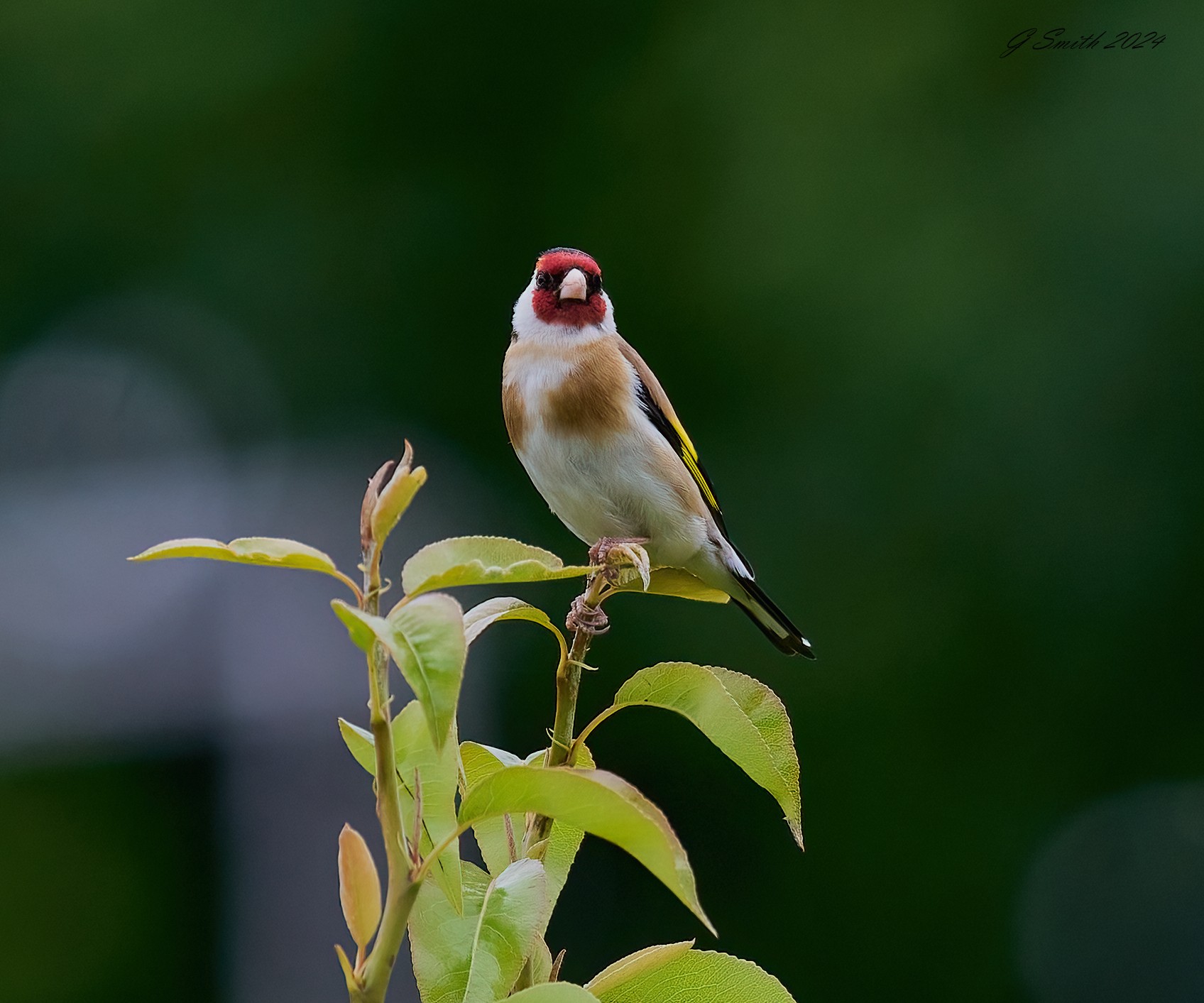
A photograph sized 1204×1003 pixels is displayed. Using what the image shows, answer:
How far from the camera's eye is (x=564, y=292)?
5.91 feet

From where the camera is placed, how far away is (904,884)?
5.15 metres

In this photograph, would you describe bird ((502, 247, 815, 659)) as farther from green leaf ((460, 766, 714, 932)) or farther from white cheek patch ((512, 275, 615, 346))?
green leaf ((460, 766, 714, 932))

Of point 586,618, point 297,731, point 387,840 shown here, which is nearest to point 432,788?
point 387,840

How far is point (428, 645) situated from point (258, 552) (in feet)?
0.38

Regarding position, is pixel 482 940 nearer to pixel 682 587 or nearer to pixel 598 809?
pixel 598 809

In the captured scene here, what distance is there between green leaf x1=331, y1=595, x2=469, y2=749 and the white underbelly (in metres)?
1.12

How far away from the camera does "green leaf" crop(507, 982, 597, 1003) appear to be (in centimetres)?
71

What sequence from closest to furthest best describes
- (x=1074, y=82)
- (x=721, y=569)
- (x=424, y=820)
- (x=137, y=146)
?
1. (x=424, y=820)
2. (x=721, y=569)
3. (x=1074, y=82)
4. (x=137, y=146)

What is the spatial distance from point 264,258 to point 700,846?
371 cm

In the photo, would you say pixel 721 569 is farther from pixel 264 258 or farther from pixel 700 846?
pixel 264 258

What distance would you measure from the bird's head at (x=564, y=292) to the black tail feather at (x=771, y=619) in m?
0.46

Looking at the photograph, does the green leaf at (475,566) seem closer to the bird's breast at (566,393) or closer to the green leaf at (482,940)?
the green leaf at (482,940)

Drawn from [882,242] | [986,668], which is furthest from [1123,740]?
[882,242]

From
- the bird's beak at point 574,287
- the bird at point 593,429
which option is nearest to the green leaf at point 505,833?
the bird at point 593,429
